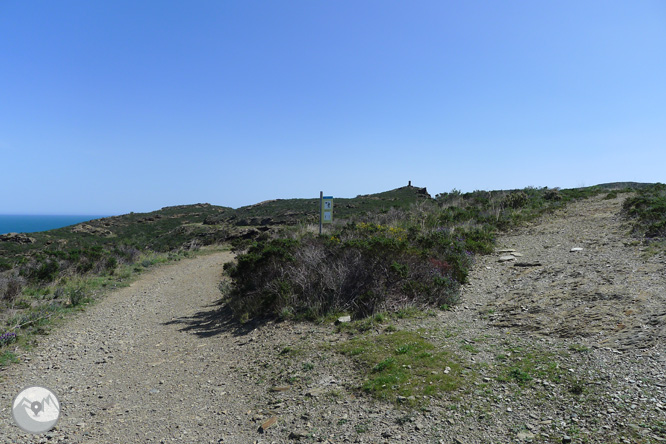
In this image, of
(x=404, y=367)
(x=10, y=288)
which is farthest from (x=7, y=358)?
(x=404, y=367)

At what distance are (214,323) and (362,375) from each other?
4.74m

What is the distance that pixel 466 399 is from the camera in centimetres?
402

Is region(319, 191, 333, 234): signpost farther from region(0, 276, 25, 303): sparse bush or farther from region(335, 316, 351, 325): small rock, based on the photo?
region(0, 276, 25, 303): sparse bush

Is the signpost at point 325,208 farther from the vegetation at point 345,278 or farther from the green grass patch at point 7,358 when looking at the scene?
the green grass patch at point 7,358

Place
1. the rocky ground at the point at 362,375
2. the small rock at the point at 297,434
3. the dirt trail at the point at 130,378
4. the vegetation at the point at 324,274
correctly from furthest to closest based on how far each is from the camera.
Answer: the vegetation at the point at 324,274 → the dirt trail at the point at 130,378 → the small rock at the point at 297,434 → the rocky ground at the point at 362,375

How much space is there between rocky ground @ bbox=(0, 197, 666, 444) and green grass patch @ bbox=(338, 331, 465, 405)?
14 cm

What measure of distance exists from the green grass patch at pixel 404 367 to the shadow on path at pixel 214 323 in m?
2.68

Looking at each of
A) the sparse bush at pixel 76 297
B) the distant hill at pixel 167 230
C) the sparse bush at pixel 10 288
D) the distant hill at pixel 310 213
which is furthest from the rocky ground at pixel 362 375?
the distant hill at pixel 310 213

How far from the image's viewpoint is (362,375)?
4871 millimetres

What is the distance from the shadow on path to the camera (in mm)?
7771

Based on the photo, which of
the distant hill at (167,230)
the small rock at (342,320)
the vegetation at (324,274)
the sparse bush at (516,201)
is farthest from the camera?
the distant hill at (167,230)

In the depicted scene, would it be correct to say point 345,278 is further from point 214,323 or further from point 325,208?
point 325,208

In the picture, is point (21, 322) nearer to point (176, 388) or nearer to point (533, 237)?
point (176, 388)

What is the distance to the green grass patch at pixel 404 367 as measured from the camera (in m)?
4.28
